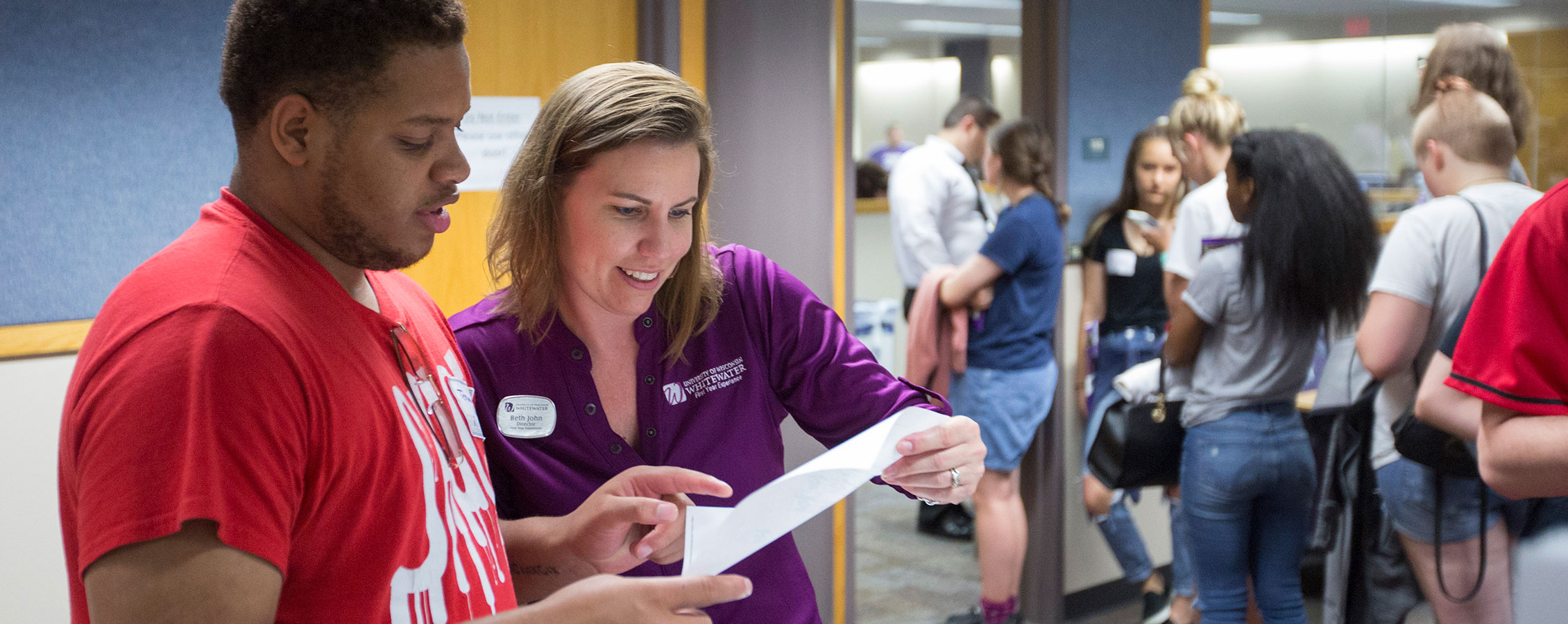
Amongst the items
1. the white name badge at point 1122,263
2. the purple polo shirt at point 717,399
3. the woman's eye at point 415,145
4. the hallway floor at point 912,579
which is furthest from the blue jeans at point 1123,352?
the woman's eye at point 415,145

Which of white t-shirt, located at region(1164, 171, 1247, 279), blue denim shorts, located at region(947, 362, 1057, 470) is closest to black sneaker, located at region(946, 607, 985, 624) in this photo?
blue denim shorts, located at region(947, 362, 1057, 470)

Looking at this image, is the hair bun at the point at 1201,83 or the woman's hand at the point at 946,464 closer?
the woman's hand at the point at 946,464

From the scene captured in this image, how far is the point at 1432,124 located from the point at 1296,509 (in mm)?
1001

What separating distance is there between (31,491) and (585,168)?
1.43 m

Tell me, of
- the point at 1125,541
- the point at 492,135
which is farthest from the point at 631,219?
the point at 1125,541

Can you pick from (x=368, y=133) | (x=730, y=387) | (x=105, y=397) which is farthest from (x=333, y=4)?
(x=730, y=387)

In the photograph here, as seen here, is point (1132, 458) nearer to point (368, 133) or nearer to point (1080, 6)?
point (1080, 6)

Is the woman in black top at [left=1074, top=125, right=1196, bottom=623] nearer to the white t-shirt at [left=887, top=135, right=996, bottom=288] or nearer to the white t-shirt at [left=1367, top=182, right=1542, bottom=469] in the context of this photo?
the white t-shirt at [left=887, top=135, right=996, bottom=288]

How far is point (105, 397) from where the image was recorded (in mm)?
663

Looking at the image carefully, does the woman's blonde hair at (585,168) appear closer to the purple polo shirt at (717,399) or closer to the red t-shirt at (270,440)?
the purple polo shirt at (717,399)

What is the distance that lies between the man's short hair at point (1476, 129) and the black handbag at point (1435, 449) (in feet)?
1.17

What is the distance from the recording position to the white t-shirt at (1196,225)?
10.4ft

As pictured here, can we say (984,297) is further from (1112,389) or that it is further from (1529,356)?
(1529,356)

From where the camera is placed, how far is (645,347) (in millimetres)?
1436
